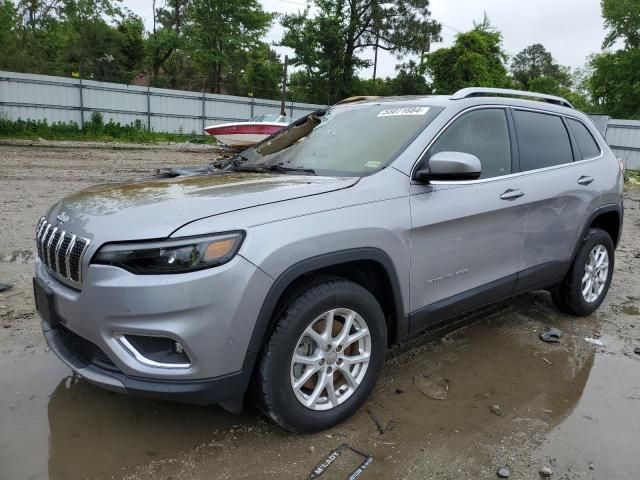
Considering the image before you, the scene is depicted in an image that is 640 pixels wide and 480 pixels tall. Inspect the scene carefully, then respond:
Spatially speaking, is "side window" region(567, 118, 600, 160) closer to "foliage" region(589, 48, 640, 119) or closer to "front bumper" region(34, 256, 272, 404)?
"front bumper" region(34, 256, 272, 404)

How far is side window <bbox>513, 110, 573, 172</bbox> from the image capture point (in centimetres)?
371

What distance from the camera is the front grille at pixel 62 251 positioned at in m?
2.29

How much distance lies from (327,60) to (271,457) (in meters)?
33.3

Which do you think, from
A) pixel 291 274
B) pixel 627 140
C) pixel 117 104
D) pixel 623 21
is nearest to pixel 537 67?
pixel 623 21

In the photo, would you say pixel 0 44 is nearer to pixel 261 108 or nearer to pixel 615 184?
pixel 261 108

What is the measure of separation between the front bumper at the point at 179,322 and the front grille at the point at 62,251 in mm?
101

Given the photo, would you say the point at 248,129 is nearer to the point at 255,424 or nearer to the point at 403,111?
the point at 403,111

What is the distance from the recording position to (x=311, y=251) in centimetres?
238

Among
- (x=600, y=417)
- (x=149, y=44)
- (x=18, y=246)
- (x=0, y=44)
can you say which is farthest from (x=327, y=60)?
(x=600, y=417)

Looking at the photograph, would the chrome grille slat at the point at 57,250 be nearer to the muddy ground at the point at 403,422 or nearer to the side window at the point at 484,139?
the muddy ground at the point at 403,422

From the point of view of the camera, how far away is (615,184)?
14.5 ft

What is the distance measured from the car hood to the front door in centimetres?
56

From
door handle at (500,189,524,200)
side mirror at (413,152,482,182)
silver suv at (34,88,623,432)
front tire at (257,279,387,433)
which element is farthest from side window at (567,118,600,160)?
front tire at (257,279,387,433)

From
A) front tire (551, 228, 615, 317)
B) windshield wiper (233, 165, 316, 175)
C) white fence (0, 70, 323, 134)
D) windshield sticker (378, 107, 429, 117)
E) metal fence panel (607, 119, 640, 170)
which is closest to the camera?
windshield wiper (233, 165, 316, 175)
